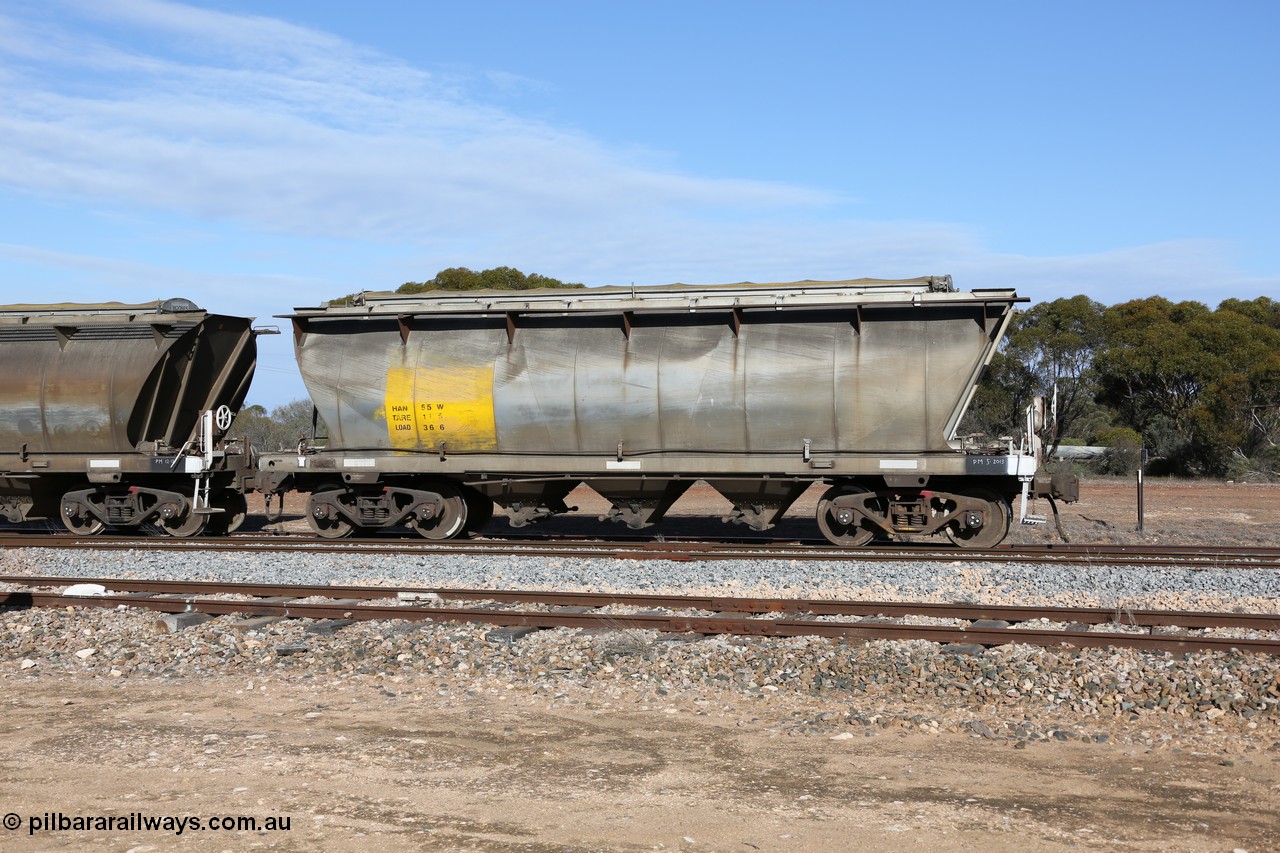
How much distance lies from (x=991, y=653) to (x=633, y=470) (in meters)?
7.59

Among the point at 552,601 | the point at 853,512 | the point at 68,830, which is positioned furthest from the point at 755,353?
the point at 68,830

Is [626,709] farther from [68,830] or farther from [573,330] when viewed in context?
[573,330]

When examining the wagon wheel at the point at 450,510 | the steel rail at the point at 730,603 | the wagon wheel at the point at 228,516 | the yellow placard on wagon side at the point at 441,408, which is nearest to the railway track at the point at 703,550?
the wagon wheel at the point at 450,510

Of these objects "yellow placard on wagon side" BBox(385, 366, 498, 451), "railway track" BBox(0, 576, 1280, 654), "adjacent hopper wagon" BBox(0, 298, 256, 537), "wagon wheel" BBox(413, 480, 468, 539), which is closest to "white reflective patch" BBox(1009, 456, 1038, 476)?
"railway track" BBox(0, 576, 1280, 654)

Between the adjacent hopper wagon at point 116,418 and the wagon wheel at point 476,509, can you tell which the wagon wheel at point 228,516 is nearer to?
the adjacent hopper wagon at point 116,418

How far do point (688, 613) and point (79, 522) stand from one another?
13.2 metres

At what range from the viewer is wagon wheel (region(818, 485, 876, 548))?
15398mm

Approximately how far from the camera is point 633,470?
15.7 meters

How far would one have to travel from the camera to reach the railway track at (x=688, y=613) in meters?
9.13

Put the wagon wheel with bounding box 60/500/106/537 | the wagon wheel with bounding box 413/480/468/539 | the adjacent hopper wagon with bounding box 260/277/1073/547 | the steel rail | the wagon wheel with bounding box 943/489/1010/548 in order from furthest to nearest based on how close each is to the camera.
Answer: the wagon wheel with bounding box 60/500/106/537 < the wagon wheel with bounding box 413/480/468/539 < the wagon wheel with bounding box 943/489/1010/548 < the adjacent hopper wagon with bounding box 260/277/1073/547 < the steel rail

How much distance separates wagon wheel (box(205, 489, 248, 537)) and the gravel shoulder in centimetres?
827

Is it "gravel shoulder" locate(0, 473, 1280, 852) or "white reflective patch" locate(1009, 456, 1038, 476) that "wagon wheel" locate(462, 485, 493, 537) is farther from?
"white reflective patch" locate(1009, 456, 1038, 476)

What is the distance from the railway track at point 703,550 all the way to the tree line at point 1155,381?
55.5 feet

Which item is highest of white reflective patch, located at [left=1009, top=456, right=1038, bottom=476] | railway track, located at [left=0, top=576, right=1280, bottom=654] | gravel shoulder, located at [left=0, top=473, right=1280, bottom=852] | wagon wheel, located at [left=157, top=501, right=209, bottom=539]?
white reflective patch, located at [left=1009, top=456, right=1038, bottom=476]
